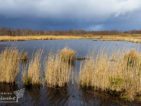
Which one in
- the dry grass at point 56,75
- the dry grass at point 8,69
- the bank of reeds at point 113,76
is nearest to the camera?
the bank of reeds at point 113,76

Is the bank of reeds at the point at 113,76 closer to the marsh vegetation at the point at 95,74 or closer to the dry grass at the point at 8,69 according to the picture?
the marsh vegetation at the point at 95,74

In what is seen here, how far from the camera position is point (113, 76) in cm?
1010

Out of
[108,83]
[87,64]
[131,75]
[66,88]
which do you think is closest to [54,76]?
[66,88]

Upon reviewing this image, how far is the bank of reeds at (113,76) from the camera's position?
9.88 metres

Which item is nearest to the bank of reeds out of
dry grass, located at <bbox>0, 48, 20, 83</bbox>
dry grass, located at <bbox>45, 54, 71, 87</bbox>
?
dry grass, located at <bbox>45, 54, 71, 87</bbox>

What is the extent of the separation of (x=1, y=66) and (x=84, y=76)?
3366 mm

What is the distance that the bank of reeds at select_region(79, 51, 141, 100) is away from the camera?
9875 millimetres

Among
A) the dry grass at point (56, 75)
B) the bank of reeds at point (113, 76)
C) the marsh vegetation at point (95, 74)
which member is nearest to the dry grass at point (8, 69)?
the marsh vegetation at point (95, 74)

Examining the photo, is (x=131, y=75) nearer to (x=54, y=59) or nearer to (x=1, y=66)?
(x=54, y=59)

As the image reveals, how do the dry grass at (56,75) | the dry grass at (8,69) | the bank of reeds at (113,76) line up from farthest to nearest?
the dry grass at (8,69), the dry grass at (56,75), the bank of reeds at (113,76)

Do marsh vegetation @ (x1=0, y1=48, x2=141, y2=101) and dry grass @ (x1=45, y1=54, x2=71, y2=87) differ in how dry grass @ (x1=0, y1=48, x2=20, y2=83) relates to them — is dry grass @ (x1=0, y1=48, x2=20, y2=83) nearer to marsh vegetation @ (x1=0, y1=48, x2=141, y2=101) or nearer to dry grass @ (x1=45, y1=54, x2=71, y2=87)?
marsh vegetation @ (x1=0, y1=48, x2=141, y2=101)

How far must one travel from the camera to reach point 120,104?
9.25 metres

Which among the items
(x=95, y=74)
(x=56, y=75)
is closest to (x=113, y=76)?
(x=95, y=74)

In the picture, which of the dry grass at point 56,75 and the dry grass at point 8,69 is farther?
the dry grass at point 8,69
